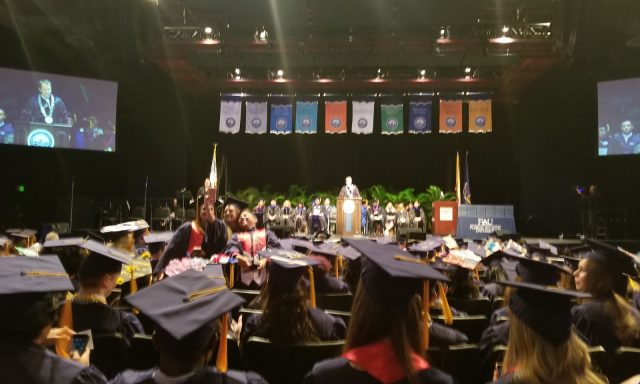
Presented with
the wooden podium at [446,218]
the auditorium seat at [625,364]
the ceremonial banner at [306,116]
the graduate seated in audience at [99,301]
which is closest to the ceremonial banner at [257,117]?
the ceremonial banner at [306,116]

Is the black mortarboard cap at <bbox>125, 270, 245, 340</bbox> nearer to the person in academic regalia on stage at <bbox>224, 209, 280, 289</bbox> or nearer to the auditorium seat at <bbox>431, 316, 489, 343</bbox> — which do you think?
the auditorium seat at <bbox>431, 316, 489, 343</bbox>

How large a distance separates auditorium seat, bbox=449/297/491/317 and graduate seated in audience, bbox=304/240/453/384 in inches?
87.2

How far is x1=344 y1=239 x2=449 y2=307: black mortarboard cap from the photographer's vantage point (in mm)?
1682

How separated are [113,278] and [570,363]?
8.01 ft

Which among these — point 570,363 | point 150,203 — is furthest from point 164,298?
point 150,203

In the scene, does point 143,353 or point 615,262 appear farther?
point 615,262

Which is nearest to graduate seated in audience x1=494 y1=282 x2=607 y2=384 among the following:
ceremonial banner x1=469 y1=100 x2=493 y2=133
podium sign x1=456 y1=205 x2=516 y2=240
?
podium sign x1=456 y1=205 x2=516 y2=240

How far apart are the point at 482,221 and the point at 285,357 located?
13327 millimetres

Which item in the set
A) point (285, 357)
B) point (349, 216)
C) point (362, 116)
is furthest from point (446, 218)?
point (285, 357)

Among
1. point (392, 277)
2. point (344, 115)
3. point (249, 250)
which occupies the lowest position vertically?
point (249, 250)

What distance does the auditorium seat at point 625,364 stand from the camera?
2.21 metres

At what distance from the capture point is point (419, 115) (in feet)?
54.2

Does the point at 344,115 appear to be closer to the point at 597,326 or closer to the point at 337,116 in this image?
the point at 337,116

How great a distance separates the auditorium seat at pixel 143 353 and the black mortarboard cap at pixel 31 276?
0.56 m
